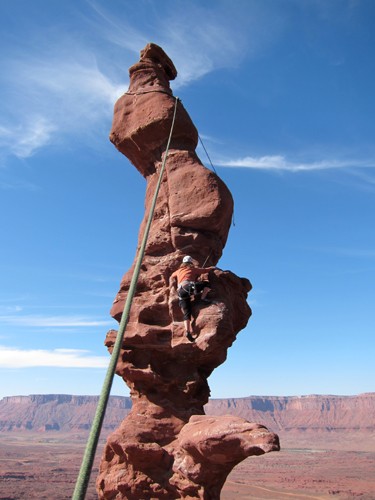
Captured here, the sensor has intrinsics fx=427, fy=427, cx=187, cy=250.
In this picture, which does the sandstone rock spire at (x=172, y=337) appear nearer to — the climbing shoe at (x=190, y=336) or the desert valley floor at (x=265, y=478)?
the climbing shoe at (x=190, y=336)

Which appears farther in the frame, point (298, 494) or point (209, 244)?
point (298, 494)

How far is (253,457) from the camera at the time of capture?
9725cm

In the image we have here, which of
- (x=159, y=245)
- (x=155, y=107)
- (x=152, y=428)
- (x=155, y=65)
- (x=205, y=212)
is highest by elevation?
(x=155, y=65)

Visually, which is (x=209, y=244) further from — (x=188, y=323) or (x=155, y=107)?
(x=155, y=107)

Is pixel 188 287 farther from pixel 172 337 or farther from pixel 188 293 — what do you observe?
pixel 172 337

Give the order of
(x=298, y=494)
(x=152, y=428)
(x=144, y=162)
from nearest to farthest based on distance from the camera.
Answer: (x=152, y=428) → (x=144, y=162) → (x=298, y=494)

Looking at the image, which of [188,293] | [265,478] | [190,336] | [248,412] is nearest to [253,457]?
[265,478]

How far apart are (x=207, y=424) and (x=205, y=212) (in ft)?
14.7

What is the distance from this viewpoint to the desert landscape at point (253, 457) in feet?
157

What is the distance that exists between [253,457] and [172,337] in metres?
100

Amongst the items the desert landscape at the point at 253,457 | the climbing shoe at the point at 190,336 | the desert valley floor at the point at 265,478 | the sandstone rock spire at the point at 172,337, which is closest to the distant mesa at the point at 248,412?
the desert landscape at the point at 253,457

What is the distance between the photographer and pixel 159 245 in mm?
10109

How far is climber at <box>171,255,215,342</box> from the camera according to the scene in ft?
27.7

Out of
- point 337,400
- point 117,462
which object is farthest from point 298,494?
point 337,400
